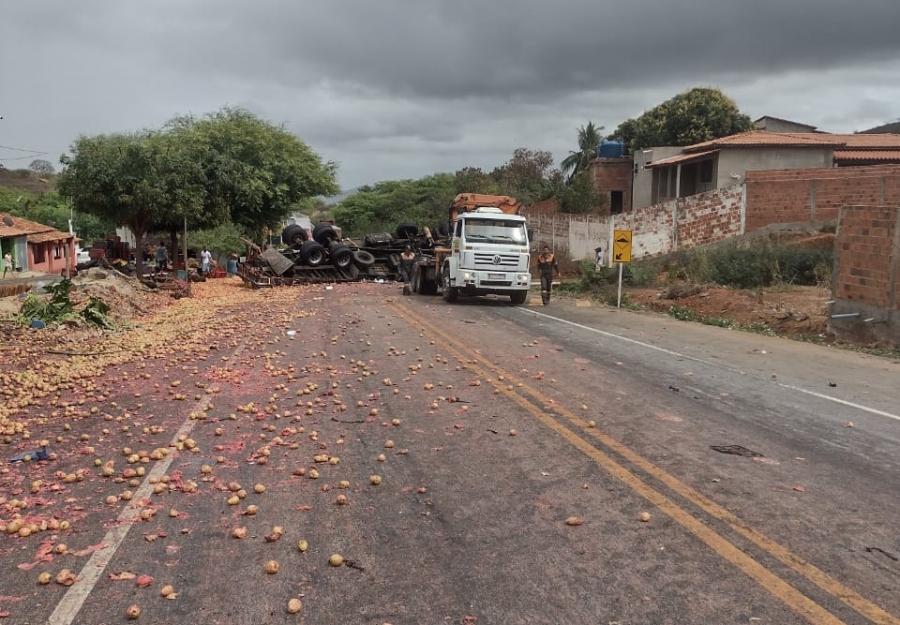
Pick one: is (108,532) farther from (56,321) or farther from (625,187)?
(625,187)

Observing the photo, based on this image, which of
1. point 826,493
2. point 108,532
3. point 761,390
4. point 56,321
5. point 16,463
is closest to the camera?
point 108,532

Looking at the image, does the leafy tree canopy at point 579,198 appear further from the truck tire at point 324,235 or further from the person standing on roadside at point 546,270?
the person standing on roadside at point 546,270

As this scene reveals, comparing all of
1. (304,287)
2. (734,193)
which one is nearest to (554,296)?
(734,193)

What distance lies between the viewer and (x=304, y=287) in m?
29.2

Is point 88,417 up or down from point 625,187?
down

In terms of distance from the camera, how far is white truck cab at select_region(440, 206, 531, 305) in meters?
20.1

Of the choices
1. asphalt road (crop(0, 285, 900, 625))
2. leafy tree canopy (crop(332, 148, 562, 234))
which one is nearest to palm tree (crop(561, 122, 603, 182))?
leafy tree canopy (crop(332, 148, 562, 234))

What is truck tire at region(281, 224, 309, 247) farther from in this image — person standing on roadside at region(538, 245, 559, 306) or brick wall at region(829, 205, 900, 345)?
brick wall at region(829, 205, 900, 345)

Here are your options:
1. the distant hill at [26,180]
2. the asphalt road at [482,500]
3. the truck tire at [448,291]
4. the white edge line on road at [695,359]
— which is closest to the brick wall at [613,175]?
the truck tire at [448,291]

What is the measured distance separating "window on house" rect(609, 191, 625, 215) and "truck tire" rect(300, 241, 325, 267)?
22689mm

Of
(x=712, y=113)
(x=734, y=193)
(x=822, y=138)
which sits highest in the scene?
(x=712, y=113)

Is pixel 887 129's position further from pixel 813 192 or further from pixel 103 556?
pixel 103 556

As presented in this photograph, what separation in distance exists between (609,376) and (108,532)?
6777mm

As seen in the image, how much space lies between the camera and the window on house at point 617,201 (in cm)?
4677
